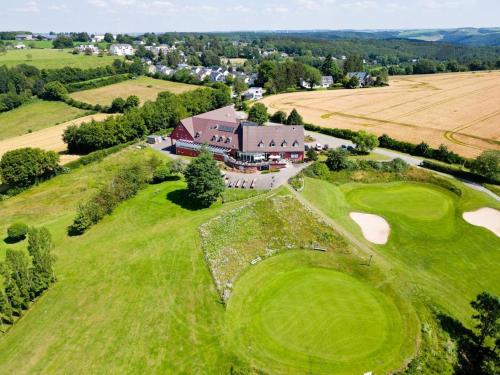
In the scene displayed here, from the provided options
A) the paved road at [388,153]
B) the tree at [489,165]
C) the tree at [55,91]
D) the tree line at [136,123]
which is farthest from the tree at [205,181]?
the tree at [55,91]

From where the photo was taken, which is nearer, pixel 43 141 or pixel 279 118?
pixel 43 141

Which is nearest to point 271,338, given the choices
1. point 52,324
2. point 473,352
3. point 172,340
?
point 172,340

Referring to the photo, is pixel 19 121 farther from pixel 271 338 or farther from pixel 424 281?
pixel 424 281

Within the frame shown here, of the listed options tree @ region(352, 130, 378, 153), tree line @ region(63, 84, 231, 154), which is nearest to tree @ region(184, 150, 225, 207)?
tree @ region(352, 130, 378, 153)

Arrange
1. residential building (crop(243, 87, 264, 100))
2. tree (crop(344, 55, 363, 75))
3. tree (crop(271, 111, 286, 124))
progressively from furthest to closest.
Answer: tree (crop(344, 55, 363, 75)) → residential building (crop(243, 87, 264, 100)) → tree (crop(271, 111, 286, 124))

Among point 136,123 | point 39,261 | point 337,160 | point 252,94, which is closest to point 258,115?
point 136,123

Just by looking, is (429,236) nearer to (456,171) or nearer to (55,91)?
(456,171)

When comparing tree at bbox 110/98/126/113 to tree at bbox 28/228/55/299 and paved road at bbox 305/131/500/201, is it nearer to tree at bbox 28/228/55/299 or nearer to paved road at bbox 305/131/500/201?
paved road at bbox 305/131/500/201

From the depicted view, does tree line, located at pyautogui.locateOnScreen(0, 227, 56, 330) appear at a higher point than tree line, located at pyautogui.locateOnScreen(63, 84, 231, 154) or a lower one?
lower

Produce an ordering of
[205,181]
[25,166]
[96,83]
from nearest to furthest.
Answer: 1. [205,181]
2. [25,166]
3. [96,83]
